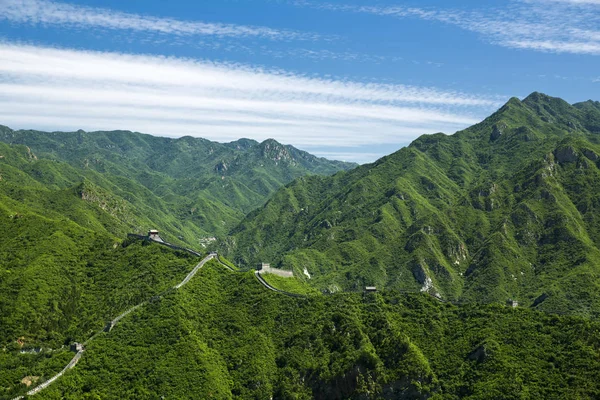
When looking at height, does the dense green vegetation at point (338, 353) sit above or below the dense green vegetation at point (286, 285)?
below

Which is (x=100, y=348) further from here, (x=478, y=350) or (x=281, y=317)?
(x=478, y=350)

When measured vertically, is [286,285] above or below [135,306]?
above

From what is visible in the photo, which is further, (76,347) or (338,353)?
(76,347)

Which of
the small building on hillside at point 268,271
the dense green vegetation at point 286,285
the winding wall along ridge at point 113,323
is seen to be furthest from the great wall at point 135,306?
the small building on hillside at point 268,271

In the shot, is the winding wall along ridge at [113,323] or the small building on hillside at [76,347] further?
the small building on hillside at [76,347]

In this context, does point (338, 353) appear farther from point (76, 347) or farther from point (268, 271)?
point (76, 347)

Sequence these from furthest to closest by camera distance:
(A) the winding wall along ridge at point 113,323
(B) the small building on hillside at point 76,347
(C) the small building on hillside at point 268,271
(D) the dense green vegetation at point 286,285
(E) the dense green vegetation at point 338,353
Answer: (C) the small building on hillside at point 268,271 < (D) the dense green vegetation at point 286,285 < (B) the small building on hillside at point 76,347 < (A) the winding wall along ridge at point 113,323 < (E) the dense green vegetation at point 338,353

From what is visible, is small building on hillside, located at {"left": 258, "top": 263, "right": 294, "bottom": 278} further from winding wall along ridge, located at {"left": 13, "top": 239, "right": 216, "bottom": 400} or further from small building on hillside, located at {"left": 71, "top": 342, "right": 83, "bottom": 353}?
small building on hillside, located at {"left": 71, "top": 342, "right": 83, "bottom": 353}

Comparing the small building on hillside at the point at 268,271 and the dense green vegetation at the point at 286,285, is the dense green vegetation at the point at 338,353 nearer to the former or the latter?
the dense green vegetation at the point at 286,285

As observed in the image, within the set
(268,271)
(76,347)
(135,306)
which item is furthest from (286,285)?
(76,347)

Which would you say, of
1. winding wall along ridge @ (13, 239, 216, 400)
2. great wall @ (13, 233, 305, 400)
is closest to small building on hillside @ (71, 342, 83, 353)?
great wall @ (13, 233, 305, 400)
